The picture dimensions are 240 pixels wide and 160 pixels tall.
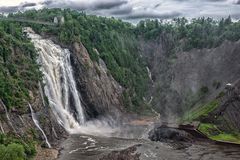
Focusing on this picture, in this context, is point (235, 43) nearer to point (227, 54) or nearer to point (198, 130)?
point (227, 54)

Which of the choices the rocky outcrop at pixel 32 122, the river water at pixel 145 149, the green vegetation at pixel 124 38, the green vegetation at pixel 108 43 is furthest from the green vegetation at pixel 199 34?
the rocky outcrop at pixel 32 122

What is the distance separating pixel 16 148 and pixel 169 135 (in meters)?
40.6

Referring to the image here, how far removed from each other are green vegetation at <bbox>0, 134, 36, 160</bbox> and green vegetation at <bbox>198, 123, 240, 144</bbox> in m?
37.7

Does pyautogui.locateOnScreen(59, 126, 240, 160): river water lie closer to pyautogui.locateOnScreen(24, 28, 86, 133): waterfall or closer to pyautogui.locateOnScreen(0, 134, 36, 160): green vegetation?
pyautogui.locateOnScreen(0, 134, 36, 160): green vegetation

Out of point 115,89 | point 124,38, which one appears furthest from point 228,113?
point 124,38

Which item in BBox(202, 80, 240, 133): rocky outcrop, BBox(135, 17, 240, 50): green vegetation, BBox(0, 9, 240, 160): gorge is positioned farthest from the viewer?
BBox(135, 17, 240, 50): green vegetation

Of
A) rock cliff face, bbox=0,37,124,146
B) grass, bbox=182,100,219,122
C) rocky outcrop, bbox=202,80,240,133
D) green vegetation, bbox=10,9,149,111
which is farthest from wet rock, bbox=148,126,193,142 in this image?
green vegetation, bbox=10,9,149,111

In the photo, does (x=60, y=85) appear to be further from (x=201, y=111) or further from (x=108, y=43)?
(x=108, y=43)

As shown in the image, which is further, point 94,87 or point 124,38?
point 124,38

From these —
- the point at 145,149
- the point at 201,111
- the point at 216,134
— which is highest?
the point at 201,111

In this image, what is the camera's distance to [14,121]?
306 ft

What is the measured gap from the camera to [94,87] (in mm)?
134625

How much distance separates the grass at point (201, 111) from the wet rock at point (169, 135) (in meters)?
8.25

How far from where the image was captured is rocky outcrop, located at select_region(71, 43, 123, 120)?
429 ft
